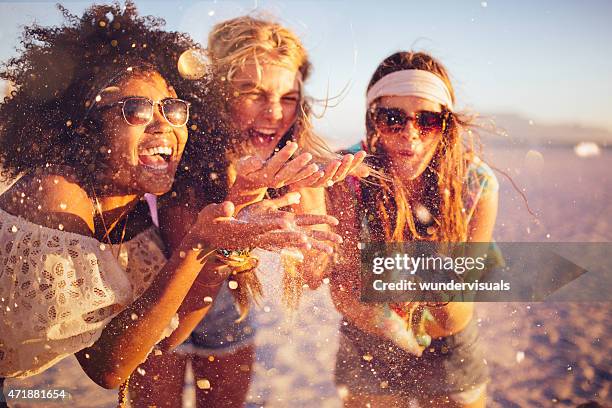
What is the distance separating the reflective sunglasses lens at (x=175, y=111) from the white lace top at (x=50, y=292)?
446 millimetres

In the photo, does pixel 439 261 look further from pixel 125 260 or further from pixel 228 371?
pixel 125 260

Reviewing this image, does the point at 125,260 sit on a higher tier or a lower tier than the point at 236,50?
lower

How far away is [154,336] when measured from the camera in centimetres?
142

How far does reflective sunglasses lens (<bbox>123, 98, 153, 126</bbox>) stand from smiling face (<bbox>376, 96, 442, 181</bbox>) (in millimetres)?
836

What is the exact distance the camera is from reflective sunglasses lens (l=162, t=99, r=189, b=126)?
153cm

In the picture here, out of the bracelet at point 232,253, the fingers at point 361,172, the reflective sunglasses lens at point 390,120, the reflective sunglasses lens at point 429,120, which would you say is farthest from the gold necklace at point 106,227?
the reflective sunglasses lens at point 429,120

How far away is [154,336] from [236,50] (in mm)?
1109

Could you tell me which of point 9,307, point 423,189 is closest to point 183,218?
point 9,307

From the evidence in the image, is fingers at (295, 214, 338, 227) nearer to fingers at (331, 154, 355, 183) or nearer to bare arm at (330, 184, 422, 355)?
fingers at (331, 154, 355, 183)

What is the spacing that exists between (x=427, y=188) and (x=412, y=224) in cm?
17

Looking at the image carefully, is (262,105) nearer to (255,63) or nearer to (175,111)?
(255,63)

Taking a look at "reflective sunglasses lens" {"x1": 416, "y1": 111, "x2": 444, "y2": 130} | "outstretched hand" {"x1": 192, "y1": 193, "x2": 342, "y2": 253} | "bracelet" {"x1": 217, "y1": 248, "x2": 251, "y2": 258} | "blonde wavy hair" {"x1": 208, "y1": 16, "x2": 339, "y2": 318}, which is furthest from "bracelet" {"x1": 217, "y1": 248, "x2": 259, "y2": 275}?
"reflective sunglasses lens" {"x1": 416, "y1": 111, "x2": 444, "y2": 130}

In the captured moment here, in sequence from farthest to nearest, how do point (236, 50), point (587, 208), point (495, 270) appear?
point (587, 208) → point (495, 270) → point (236, 50)

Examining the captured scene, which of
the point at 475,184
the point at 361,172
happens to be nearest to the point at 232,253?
the point at 361,172
